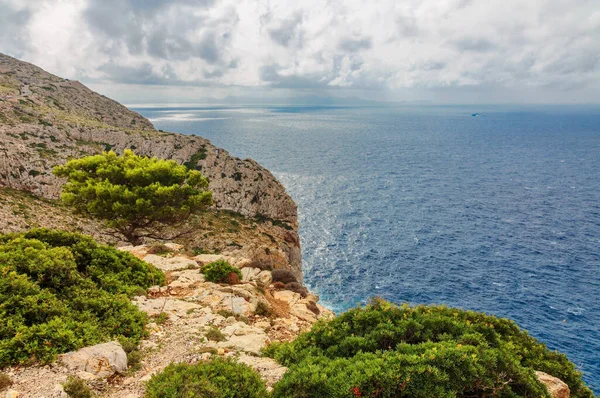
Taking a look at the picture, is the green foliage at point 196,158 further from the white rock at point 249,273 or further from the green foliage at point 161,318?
the green foliage at point 161,318

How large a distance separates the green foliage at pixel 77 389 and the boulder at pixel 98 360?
804 millimetres

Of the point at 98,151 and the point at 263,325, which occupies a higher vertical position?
the point at 98,151

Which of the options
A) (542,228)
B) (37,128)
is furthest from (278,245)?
(542,228)

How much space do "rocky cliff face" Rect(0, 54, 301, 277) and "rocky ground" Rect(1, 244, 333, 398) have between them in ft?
135

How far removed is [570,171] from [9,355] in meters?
192

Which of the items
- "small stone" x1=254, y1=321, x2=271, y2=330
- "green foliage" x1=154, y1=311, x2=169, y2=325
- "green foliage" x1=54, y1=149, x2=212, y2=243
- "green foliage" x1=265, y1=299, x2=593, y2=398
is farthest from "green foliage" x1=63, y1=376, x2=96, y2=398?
"green foliage" x1=54, y1=149, x2=212, y2=243

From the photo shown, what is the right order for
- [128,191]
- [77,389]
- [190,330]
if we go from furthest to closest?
[128,191]
[190,330]
[77,389]

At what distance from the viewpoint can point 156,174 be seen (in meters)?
31.3

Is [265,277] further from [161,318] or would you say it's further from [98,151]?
[98,151]

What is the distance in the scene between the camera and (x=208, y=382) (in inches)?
359

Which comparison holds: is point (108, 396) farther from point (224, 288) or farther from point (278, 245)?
point (278, 245)

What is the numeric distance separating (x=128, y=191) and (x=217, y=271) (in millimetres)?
13266

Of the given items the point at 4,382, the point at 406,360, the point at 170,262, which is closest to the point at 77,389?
the point at 4,382

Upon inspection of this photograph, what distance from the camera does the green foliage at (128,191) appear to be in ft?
95.0
